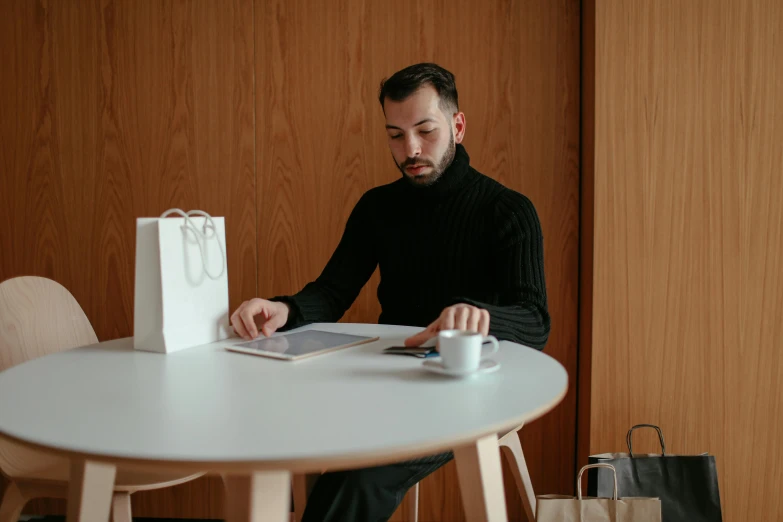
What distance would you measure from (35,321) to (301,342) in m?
0.74

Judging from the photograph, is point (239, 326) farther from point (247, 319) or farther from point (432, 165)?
point (432, 165)

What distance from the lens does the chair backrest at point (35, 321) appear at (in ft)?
4.80

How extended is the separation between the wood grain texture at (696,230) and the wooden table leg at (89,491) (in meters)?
1.51

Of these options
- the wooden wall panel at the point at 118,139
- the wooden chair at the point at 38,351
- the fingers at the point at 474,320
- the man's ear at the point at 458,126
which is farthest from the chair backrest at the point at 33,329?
the man's ear at the point at 458,126

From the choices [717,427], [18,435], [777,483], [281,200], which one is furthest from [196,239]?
[777,483]

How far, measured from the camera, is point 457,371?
954mm

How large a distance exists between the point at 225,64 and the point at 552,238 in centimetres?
130

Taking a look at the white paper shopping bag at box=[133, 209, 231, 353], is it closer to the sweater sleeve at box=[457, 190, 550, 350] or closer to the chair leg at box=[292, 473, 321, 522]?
the chair leg at box=[292, 473, 321, 522]

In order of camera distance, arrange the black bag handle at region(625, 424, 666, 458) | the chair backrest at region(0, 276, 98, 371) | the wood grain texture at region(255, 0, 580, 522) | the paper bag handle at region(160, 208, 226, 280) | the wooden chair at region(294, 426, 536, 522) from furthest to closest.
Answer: the wood grain texture at region(255, 0, 580, 522) → the black bag handle at region(625, 424, 666, 458) → the chair backrest at region(0, 276, 98, 371) → the wooden chair at region(294, 426, 536, 522) → the paper bag handle at region(160, 208, 226, 280)

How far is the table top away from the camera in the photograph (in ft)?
2.32

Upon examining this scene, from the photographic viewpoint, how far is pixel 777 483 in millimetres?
1922

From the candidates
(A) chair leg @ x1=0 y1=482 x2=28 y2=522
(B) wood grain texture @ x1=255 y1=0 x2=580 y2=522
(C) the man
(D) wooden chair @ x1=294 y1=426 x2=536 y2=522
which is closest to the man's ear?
(C) the man

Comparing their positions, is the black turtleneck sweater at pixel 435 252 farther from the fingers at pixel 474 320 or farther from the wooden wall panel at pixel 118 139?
the wooden wall panel at pixel 118 139

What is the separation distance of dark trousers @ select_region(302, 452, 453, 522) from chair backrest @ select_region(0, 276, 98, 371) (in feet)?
2.64
